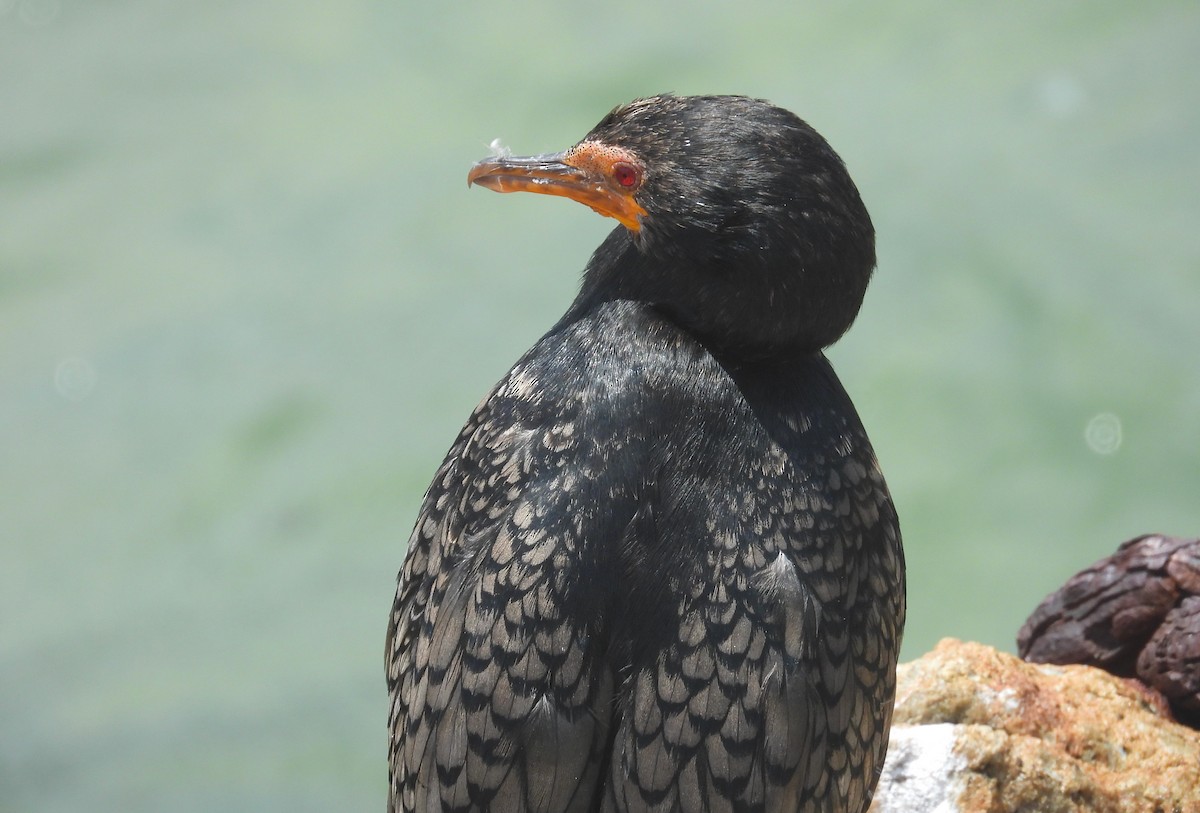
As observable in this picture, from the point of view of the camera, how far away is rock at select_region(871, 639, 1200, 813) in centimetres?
394

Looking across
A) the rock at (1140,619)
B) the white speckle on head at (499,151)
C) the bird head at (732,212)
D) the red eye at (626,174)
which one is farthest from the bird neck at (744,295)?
the rock at (1140,619)

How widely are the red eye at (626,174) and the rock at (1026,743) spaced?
194cm

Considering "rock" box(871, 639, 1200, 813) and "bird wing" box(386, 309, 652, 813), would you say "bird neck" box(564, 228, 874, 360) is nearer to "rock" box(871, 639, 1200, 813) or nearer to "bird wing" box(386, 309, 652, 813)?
"bird wing" box(386, 309, 652, 813)

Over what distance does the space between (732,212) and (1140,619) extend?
2389 mm

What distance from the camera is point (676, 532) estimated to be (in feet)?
10.2

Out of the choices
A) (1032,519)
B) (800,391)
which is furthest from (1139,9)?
(800,391)

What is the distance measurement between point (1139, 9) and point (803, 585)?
8.17m

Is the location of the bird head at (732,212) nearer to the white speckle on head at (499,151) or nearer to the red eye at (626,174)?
the red eye at (626,174)

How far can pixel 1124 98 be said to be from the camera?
9.48 meters

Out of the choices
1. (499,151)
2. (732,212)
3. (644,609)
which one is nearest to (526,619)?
(644,609)

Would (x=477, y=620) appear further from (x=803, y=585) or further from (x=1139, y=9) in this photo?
(x=1139, y=9)

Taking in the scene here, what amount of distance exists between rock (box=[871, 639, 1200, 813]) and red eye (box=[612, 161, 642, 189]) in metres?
1.94

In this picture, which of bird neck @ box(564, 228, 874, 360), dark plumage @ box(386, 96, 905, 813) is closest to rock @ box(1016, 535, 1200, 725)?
dark plumage @ box(386, 96, 905, 813)

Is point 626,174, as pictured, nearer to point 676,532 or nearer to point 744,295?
point 744,295
